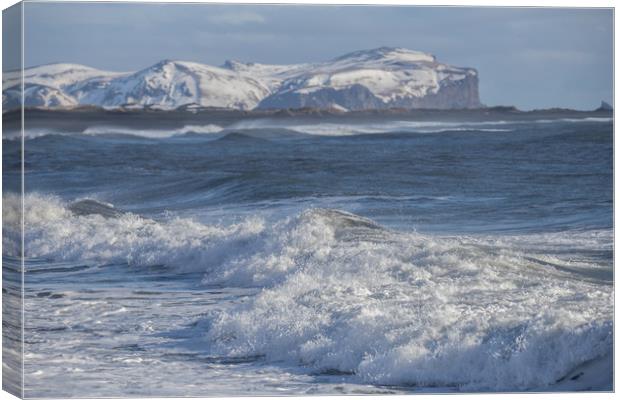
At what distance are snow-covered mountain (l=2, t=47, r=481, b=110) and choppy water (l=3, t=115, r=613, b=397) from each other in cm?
19

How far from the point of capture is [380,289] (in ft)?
37.6

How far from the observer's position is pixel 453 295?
36.8 feet

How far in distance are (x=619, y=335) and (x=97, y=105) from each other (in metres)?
3.58

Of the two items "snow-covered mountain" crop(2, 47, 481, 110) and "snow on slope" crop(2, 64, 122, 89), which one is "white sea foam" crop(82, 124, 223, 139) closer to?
"snow-covered mountain" crop(2, 47, 481, 110)

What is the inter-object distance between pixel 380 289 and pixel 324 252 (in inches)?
32.5

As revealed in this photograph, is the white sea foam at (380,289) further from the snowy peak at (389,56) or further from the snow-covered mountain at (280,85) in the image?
the snowy peak at (389,56)

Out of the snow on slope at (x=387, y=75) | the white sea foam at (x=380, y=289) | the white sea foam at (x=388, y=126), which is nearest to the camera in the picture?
the white sea foam at (x=380, y=289)

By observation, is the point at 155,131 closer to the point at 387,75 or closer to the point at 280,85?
the point at 280,85

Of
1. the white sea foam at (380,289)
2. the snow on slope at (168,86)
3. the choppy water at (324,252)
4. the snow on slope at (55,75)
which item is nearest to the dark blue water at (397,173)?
the choppy water at (324,252)

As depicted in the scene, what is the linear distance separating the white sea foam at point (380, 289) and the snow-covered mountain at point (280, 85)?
2.43 ft

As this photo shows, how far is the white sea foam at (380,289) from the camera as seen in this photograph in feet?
34.3

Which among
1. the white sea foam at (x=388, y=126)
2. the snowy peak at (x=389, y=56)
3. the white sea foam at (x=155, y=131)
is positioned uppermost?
the snowy peak at (x=389, y=56)

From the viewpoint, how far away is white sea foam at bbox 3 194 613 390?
10461 millimetres

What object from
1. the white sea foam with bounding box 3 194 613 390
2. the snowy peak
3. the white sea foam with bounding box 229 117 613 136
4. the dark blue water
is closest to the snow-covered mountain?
the snowy peak
